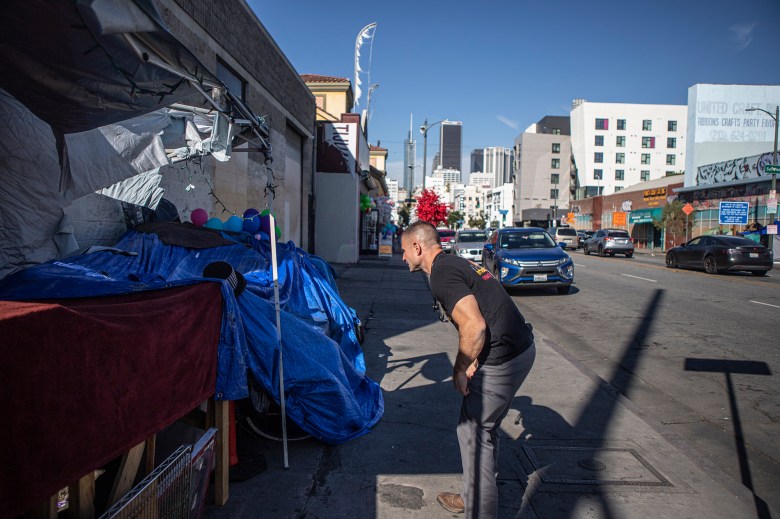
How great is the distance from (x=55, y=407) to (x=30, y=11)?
189 centimetres

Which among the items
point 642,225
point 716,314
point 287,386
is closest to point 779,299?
point 716,314

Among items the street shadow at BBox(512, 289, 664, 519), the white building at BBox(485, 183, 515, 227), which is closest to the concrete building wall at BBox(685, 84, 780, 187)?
the white building at BBox(485, 183, 515, 227)

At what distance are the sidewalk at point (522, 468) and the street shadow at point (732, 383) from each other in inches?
3.4

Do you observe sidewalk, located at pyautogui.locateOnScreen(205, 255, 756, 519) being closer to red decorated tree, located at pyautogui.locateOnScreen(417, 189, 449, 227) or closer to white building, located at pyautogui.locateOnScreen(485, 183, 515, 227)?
red decorated tree, located at pyautogui.locateOnScreen(417, 189, 449, 227)

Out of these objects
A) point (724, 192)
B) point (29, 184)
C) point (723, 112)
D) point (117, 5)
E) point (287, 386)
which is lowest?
point (287, 386)

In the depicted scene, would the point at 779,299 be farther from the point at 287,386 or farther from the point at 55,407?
the point at 55,407

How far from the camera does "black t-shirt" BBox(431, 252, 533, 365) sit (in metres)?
2.77

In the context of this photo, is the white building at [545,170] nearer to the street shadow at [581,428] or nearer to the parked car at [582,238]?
the parked car at [582,238]

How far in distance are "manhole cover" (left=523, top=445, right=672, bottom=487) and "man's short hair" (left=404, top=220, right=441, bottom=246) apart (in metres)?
1.94

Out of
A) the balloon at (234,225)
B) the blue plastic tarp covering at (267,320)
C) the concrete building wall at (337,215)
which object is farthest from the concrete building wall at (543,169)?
the blue plastic tarp covering at (267,320)

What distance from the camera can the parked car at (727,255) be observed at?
18.1 metres

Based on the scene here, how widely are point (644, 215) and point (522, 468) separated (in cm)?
5126

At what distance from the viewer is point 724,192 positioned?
37.6m

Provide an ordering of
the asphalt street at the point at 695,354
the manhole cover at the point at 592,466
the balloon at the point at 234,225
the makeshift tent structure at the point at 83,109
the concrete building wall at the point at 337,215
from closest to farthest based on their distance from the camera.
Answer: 1. the makeshift tent structure at the point at 83,109
2. the manhole cover at the point at 592,466
3. the asphalt street at the point at 695,354
4. the balloon at the point at 234,225
5. the concrete building wall at the point at 337,215
